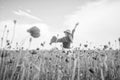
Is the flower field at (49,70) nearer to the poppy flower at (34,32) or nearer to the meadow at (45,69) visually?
the meadow at (45,69)

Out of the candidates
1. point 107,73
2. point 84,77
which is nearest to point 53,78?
point 84,77

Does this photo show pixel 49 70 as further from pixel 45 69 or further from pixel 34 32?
pixel 34 32

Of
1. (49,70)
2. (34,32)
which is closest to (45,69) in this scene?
(49,70)

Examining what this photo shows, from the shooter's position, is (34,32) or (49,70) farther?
(49,70)

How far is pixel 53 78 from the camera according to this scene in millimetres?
2162

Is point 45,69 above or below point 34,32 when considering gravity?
below

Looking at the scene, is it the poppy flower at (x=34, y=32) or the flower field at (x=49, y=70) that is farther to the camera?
the poppy flower at (x=34, y=32)

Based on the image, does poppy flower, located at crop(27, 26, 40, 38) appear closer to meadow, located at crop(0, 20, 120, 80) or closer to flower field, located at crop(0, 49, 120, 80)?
meadow, located at crop(0, 20, 120, 80)

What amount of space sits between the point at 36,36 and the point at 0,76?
40.6 inches

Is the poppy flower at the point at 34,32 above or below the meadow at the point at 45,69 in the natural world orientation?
above

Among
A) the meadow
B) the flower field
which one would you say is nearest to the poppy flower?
the meadow

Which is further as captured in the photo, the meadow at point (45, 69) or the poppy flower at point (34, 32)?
the poppy flower at point (34, 32)

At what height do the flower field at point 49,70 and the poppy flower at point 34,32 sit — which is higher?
the poppy flower at point 34,32

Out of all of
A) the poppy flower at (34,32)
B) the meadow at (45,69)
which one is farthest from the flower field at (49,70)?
the poppy flower at (34,32)
